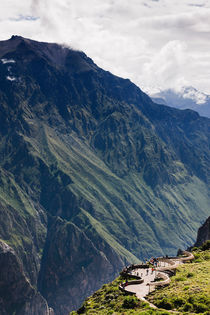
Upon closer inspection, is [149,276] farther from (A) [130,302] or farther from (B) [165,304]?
(B) [165,304]

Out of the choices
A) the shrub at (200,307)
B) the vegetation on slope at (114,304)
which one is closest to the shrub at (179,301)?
the shrub at (200,307)

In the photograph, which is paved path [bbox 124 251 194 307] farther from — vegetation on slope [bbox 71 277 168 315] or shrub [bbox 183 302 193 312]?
shrub [bbox 183 302 193 312]

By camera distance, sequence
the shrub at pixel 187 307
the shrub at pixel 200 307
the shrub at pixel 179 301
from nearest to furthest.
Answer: the shrub at pixel 200 307 < the shrub at pixel 187 307 < the shrub at pixel 179 301

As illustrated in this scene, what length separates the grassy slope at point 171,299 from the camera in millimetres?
Result: 75062

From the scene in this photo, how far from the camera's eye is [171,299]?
256 feet

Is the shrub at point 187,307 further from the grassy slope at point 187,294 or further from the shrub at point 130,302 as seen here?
the shrub at point 130,302

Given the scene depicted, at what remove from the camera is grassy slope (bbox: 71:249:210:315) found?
75.1m

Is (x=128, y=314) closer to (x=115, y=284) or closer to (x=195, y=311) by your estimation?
(x=195, y=311)

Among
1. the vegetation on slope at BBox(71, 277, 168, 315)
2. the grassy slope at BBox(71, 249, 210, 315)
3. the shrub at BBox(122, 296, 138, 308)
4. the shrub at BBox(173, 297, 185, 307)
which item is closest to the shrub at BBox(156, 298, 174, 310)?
the grassy slope at BBox(71, 249, 210, 315)

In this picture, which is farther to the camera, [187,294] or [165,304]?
[187,294]

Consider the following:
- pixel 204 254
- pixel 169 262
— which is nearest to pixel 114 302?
pixel 169 262

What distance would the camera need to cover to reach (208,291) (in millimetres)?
79625

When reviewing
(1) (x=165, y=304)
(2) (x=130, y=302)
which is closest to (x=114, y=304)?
(2) (x=130, y=302)

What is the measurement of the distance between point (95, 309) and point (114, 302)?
5663 mm
